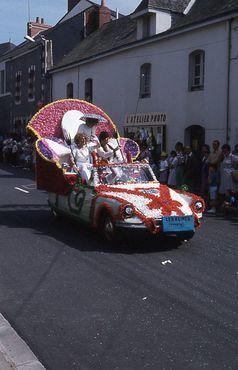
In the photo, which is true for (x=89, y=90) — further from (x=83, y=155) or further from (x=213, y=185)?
(x=83, y=155)

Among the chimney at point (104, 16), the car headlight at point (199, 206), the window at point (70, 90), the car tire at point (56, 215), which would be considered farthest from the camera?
the chimney at point (104, 16)

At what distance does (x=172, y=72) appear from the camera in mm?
20734

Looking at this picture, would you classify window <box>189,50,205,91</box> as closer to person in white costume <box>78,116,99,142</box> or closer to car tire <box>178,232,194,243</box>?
person in white costume <box>78,116,99,142</box>

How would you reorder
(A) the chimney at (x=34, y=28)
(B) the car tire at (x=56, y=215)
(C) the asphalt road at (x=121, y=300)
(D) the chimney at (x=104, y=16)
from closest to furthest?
(C) the asphalt road at (x=121, y=300), (B) the car tire at (x=56, y=215), (D) the chimney at (x=104, y=16), (A) the chimney at (x=34, y=28)

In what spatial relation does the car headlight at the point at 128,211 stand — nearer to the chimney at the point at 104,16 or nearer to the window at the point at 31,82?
the chimney at the point at 104,16

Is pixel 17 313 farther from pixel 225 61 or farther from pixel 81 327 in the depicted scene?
pixel 225 61

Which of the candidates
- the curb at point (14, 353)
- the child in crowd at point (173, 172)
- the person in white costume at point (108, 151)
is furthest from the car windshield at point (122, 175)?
the child in crowd at point (173, 172)

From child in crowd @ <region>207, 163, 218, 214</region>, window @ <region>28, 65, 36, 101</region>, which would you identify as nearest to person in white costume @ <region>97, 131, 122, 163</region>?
child in crowd @ <region>207, 163, 218, 214</region>

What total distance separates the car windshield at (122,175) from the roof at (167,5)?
13364 millimetres

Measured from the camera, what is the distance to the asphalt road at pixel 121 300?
4719 millimetres

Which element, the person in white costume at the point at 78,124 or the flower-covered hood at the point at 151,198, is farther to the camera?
the person in white costume at the point at 78,124

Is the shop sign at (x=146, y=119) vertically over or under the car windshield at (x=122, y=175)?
over

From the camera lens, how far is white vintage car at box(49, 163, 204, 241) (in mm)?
8617

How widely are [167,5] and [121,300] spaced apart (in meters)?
18.1
